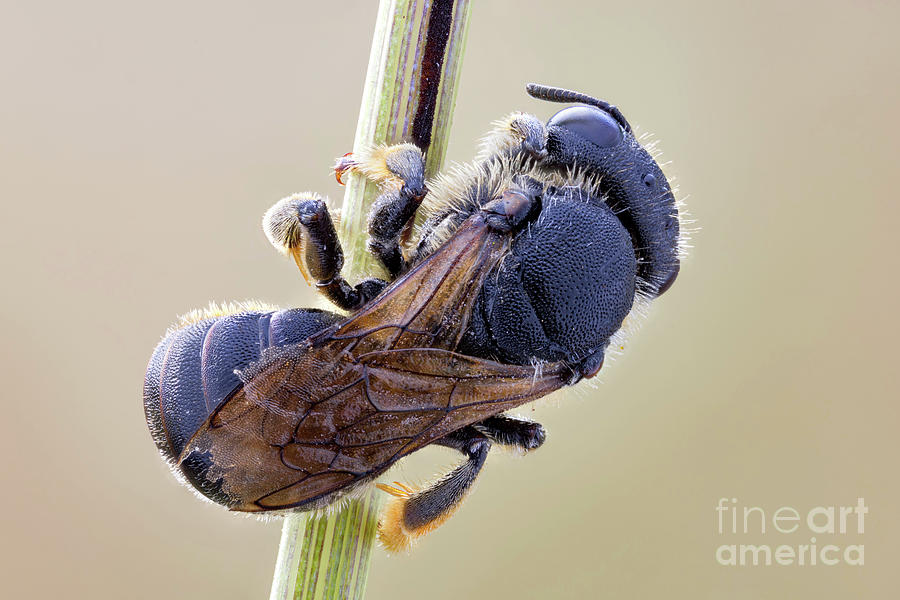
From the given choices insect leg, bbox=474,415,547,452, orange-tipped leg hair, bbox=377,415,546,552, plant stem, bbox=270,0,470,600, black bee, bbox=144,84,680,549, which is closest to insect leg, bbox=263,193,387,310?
black bee, bbox=144,84,680,549

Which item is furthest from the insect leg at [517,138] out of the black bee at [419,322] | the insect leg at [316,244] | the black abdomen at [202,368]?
the black abdomen at [202,368]

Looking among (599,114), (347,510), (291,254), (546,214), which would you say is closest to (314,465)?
(347,510)

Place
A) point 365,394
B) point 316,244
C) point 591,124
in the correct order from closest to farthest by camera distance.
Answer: point 365,394 → point 316,244 → point 591,124

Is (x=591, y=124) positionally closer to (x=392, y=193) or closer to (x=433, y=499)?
(x=392, y=193)

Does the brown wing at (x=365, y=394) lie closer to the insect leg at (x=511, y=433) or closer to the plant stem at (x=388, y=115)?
the plant stem at (x=388, y=115)

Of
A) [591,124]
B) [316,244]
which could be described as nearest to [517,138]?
[591,124]
